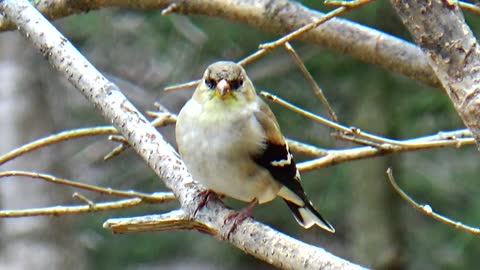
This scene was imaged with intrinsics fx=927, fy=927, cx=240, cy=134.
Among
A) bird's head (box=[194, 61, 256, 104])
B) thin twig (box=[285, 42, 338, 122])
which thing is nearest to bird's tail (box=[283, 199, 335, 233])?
bird's head (box=[194, 61, 256, 104])

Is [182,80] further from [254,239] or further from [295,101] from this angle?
[254,239]

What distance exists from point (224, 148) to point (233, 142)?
0.18 feet

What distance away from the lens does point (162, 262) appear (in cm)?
1031

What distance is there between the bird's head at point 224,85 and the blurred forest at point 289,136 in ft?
10.2

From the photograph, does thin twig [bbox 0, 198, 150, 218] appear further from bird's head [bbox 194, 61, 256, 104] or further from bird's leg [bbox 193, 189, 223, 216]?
bird's head [bbox 194, 61, 256, 104]

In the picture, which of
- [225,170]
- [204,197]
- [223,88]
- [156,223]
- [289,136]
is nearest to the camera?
[156,223]

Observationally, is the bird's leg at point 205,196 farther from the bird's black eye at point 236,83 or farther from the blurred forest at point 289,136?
the blurred forest at point 289,136

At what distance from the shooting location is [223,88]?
3.85 m

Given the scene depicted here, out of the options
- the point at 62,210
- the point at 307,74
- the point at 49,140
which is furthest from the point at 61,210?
the point at 307,74

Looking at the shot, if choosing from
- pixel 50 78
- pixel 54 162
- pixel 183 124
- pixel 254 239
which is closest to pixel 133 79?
pixel 50 78

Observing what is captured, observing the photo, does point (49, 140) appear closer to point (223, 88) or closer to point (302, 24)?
point (223, 88)

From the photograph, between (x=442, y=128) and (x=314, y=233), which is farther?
Result: (x=314, y=233)

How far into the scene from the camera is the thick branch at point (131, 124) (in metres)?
3.13

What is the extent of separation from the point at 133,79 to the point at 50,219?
8.08 feet
